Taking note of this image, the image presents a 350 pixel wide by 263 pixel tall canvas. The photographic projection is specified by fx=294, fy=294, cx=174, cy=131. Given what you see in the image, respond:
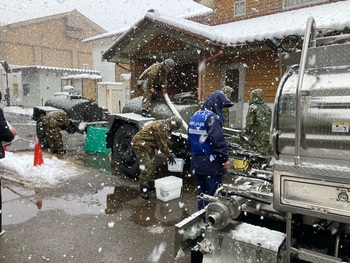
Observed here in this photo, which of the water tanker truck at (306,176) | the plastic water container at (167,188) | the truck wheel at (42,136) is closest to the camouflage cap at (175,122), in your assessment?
the plastic water container at (167,188)

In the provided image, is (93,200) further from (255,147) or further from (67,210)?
(255,147)

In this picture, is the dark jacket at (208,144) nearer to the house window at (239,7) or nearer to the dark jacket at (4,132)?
the dark jacket at (4,132)

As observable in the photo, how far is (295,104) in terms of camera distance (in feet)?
6.13

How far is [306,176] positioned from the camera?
178cm

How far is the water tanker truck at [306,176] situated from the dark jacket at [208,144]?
4.19 feet

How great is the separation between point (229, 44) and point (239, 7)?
4685 millimetres

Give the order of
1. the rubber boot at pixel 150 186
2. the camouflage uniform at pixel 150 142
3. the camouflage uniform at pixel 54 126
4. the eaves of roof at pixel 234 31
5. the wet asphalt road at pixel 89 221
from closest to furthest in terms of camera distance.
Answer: the wet asphalt road at pixel 89 221
the camouflage uniform at pixel 150 142
the rubber boot at pixel 150 186
the eaves of roof at pixel 234 31
the camouflage uniform at pixel 54 126

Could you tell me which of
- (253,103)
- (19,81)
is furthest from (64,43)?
(253,103)

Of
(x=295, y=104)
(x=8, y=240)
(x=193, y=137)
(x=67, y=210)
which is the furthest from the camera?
(x=67, y=210)

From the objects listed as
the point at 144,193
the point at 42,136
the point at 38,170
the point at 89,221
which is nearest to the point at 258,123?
the point at 144,193

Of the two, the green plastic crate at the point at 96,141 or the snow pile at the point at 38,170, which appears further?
the green plastic crate at the point at 96,141

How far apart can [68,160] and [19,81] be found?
21.6 meters

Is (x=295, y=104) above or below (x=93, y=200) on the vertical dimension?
above

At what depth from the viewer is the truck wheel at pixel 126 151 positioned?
240 inches
